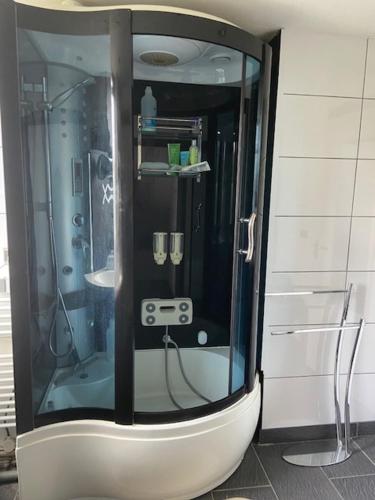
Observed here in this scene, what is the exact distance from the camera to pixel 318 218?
1.87m

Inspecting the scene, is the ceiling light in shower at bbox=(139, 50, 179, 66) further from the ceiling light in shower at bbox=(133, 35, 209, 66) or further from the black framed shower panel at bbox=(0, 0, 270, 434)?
the black framed shower panel at bbox=(0, 0, 270, 434)

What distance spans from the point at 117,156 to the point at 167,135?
2.17ft

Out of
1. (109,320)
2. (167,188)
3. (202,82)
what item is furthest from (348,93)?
(109,320)

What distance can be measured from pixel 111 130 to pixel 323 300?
135cm

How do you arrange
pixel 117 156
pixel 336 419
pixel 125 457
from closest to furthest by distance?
pixel 117 156 → pixel 125 457 → pixel 336 419

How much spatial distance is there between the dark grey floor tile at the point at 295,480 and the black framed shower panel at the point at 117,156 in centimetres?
62

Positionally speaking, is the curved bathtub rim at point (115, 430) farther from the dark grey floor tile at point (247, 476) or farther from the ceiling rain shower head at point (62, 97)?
the ceiling rain shower head at point (62, 97)

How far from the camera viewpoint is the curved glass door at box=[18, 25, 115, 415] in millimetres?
1411

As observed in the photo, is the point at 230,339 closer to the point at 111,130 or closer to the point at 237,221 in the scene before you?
the point at 237,221

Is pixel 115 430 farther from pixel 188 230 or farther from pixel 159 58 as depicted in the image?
pixel 159 58

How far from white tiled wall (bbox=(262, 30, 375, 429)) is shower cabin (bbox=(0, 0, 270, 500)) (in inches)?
8.5

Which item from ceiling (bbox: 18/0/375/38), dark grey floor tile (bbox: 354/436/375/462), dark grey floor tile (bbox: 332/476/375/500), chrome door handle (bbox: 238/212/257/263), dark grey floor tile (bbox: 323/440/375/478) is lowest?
dark grey floor tile (bbox: 354/436/375/462)

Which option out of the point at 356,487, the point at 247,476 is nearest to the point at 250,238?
the point at 247,476

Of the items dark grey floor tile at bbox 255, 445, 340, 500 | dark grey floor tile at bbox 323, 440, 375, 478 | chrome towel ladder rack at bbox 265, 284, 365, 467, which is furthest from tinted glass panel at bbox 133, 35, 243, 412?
dark grey floor tile at bbox 323, 440, 375, 478
